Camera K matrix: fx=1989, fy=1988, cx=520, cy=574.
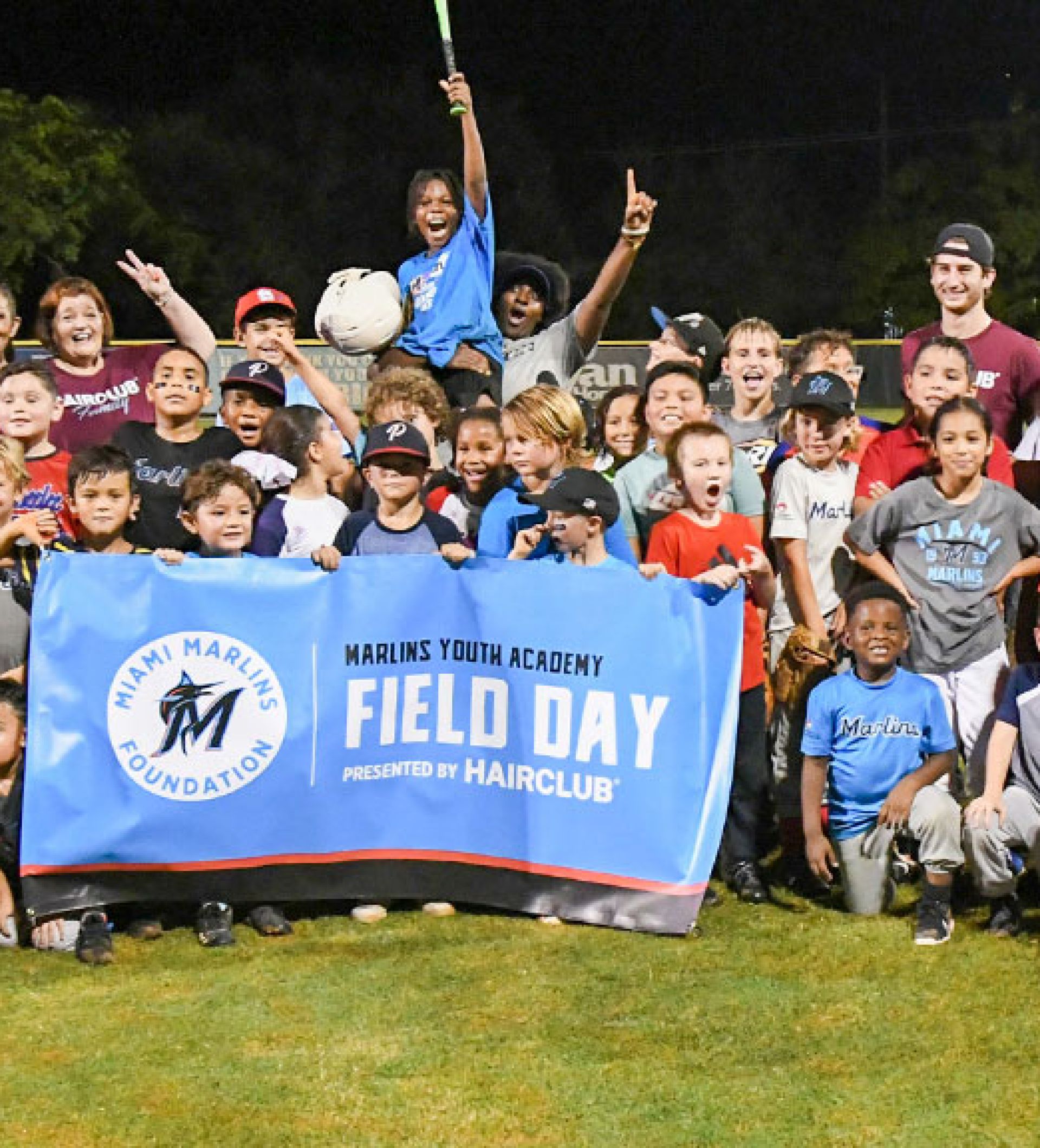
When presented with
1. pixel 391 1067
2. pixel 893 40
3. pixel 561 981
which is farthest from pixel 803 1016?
pixel 893 40

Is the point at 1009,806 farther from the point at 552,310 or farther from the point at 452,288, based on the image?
the point at 552,310

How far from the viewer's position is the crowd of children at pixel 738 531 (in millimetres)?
6969

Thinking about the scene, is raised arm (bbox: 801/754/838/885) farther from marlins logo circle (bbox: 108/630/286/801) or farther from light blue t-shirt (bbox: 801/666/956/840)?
marlins logo circle (bbox: 108/630/286/801)

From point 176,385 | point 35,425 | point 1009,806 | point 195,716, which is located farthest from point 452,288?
point 1009,806

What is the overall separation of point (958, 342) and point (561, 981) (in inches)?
Result: 125

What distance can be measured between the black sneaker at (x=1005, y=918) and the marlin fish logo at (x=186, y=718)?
8.97 feet

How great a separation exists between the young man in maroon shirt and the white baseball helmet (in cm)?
250

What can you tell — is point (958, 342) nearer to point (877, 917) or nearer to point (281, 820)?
point (877, 917)

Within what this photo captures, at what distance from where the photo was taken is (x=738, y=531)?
24.1 feet

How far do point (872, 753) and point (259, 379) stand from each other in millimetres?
3113

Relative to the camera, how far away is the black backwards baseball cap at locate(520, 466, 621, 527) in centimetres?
694

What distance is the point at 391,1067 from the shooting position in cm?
554

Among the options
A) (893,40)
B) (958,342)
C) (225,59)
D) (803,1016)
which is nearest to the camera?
(803,1016)

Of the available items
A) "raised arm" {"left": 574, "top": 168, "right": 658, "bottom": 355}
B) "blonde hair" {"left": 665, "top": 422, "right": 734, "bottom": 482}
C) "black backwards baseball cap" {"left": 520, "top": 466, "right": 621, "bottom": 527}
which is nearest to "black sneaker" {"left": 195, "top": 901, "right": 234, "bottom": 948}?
"black backwards baseball cap" {"left": 520, "top": 466, "right": 621, "bottom": 527}
